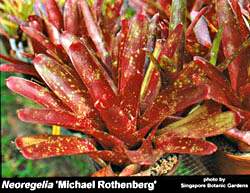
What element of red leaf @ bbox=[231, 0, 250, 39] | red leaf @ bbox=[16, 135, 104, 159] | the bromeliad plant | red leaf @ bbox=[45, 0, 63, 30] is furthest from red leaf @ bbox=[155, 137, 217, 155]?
red leaf @ bbox=[45, 0, 63, 30]

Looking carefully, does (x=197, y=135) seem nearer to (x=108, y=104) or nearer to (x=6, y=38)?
(x=108, y=104)

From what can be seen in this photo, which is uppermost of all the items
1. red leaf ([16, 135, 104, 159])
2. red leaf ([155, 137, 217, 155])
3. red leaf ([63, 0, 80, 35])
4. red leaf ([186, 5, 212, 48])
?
red leaf ([63, 0, 80, 35])

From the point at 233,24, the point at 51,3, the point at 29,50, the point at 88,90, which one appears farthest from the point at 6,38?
the point at 233,24

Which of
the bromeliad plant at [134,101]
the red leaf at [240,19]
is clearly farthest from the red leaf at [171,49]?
the red leaf at [240,19]

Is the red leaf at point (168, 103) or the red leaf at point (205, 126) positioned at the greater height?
the red leaf at point (168, 103)

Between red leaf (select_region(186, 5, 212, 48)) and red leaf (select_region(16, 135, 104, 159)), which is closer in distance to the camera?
red leaf (select_region(16, 135, 104, 159))

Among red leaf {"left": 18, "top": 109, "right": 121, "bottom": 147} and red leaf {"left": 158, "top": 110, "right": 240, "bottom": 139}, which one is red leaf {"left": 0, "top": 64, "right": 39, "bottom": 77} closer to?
red leaf {"left": 18, "top": 109, "right": 121, "bottom": 147}

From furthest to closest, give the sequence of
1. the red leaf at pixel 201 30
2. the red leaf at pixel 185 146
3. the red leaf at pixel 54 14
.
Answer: the red leaf at pixel 54 14, the red leaf at pixel 201 30, the red leaf at pixel 185 146

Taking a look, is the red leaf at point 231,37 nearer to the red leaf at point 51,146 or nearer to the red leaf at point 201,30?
the red leaf at point 201,30
